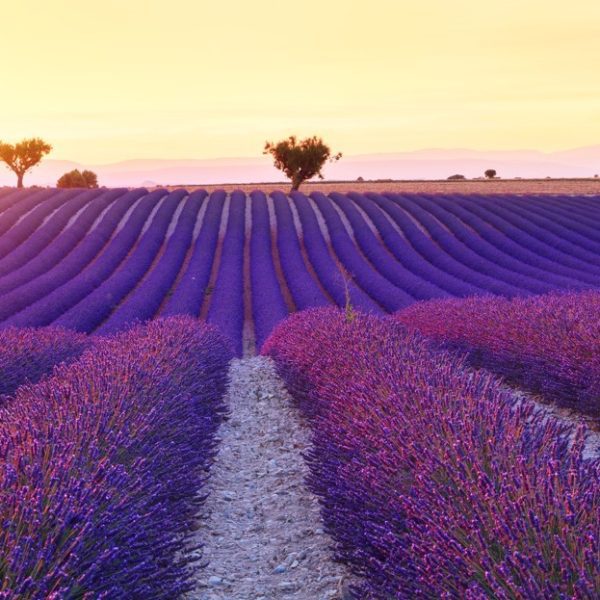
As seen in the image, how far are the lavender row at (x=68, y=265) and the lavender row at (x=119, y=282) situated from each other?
85 centimetres

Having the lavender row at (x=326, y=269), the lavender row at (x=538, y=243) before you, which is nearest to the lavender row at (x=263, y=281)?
the lavender row at (x=326, y=269)

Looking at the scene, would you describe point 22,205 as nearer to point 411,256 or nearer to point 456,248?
point 411,256

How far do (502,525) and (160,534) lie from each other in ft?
6.27

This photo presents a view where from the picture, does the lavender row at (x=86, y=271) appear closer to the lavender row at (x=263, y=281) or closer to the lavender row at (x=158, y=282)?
the lavender row at (x=158, y=282)

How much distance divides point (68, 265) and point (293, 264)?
6.43 m

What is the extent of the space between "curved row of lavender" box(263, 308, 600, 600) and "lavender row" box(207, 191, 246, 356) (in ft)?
30.4

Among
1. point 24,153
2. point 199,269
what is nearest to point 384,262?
point 199,269

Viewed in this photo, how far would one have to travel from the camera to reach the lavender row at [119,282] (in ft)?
51.5

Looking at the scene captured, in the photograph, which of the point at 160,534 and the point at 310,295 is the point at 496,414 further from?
the point at 310,295

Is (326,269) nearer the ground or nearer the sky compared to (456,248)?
nearer the ground

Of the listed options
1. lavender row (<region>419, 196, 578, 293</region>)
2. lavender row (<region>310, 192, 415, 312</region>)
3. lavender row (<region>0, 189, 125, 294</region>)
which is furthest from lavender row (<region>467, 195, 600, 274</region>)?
lavender row (<region>0, 189, 125, 294</region>)

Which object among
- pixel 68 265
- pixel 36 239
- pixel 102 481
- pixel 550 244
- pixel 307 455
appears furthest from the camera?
pixel 550 244

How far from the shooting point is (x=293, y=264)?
21062 mm

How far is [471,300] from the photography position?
41.8ft
